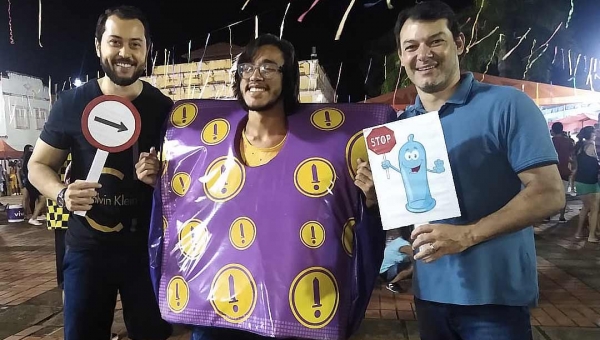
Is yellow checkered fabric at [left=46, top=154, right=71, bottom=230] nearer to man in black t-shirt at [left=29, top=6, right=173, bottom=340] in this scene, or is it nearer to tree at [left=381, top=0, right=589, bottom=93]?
man in black t-shirt at [left=29, top=6, right=173, bottom=340]

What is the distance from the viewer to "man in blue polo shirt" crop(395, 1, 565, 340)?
1499 millimetres

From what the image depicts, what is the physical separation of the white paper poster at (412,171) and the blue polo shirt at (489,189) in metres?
0.13

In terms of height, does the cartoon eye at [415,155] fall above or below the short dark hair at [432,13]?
below

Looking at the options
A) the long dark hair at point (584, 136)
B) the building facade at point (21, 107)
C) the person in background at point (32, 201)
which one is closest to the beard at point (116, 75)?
the long dark hair at point (584, 136)

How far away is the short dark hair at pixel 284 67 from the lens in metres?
1.89

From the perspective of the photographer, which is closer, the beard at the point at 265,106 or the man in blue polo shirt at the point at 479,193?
the man in blue polo shirt at the point at 479,193

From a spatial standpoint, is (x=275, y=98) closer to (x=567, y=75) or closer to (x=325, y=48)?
(x=567, y=75)

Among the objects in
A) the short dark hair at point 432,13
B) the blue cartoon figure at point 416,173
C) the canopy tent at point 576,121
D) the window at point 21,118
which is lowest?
the blue cartoon figure at point 416,173

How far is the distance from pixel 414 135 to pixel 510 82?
4.96 meters

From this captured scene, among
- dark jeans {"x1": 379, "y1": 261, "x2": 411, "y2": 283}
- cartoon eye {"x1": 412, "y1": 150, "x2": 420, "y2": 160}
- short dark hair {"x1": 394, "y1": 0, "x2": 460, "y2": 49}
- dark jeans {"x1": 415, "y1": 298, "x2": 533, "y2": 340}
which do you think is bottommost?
dark jeans {"x1": 379, "y1": 261, "x2": 411, "y2": 283}

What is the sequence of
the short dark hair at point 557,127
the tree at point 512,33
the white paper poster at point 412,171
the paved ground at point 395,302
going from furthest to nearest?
the tree at point 512,33
the short dark hair at point 557,127
the paved ground at point 395,302
the white paper poster at point 412,171

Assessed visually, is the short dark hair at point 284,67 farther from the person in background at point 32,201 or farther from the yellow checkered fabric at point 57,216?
the person in background at point 32,201

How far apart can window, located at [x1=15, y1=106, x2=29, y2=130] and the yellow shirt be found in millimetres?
24953

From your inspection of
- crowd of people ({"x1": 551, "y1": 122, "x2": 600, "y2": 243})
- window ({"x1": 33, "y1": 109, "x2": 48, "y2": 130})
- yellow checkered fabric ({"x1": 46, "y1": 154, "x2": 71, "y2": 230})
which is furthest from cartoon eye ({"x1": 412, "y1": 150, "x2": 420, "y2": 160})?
window ({"x1": 33, "y1": 109, "x2": 48, "y2": 130})
